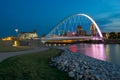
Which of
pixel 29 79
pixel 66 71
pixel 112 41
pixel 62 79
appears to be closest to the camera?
pixel 29 79

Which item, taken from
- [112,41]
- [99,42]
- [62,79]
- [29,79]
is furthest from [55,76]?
[112,41]

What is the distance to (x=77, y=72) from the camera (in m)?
14.9

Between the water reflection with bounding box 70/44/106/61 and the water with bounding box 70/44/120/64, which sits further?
the water reflection with bounding box 70/44/106/61

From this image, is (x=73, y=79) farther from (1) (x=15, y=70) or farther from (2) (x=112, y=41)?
(2) (x=112, y=41)

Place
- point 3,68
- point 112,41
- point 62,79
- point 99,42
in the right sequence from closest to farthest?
point 62,79 < point 3,68 < point 99,42 < point 112,41

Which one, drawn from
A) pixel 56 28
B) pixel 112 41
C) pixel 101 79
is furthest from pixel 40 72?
pixel 112 41

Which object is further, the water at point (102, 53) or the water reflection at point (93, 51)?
the water reflection at point (93, 51)

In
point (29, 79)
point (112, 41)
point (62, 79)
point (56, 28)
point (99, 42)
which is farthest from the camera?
A: point (112, 41)

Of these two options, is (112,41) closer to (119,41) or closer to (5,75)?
(119,41)

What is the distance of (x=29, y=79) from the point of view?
12.8m

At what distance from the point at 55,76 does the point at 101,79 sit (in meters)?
2.46

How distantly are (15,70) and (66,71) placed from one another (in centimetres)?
330

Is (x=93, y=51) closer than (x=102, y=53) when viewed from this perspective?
No

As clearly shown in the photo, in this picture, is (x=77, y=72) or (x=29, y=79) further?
(x=77, y=72)
